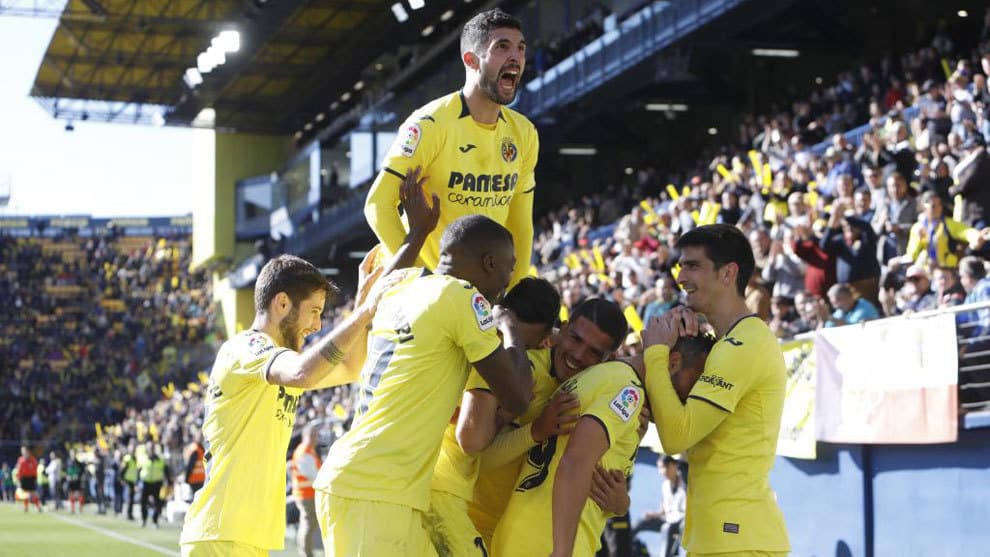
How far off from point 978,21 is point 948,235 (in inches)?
434

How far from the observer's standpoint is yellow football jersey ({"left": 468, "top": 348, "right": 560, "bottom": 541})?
5332 mm

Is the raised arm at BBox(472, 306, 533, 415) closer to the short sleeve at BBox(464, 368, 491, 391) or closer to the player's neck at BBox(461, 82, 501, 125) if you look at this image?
the short sleeve at BBox(464, 368, 491, 391)

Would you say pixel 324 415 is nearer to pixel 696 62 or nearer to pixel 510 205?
pixel 696 62

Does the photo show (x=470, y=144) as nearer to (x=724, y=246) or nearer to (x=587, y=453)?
(x=724, y=246)

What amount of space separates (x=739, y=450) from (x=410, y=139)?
1.95 m

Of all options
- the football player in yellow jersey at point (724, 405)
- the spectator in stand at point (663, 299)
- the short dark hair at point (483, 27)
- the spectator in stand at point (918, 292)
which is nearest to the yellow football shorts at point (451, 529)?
the football player in yellow jersey at point (724, 405)

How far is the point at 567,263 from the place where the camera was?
2325cm

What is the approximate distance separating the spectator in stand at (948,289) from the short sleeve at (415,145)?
6737 mm

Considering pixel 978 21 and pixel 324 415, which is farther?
pixel 324 415

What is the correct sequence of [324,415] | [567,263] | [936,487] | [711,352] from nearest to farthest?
[711,352] < [936,487] < [567,263] < [324,415]

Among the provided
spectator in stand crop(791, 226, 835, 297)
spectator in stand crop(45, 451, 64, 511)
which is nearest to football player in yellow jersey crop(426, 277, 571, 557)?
spectator in stand crop(791, 226, 835, 297)

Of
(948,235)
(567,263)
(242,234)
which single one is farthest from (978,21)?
(242,234)

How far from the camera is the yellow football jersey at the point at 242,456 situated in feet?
18.6

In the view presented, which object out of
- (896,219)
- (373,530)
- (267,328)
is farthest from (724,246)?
(896,219)
